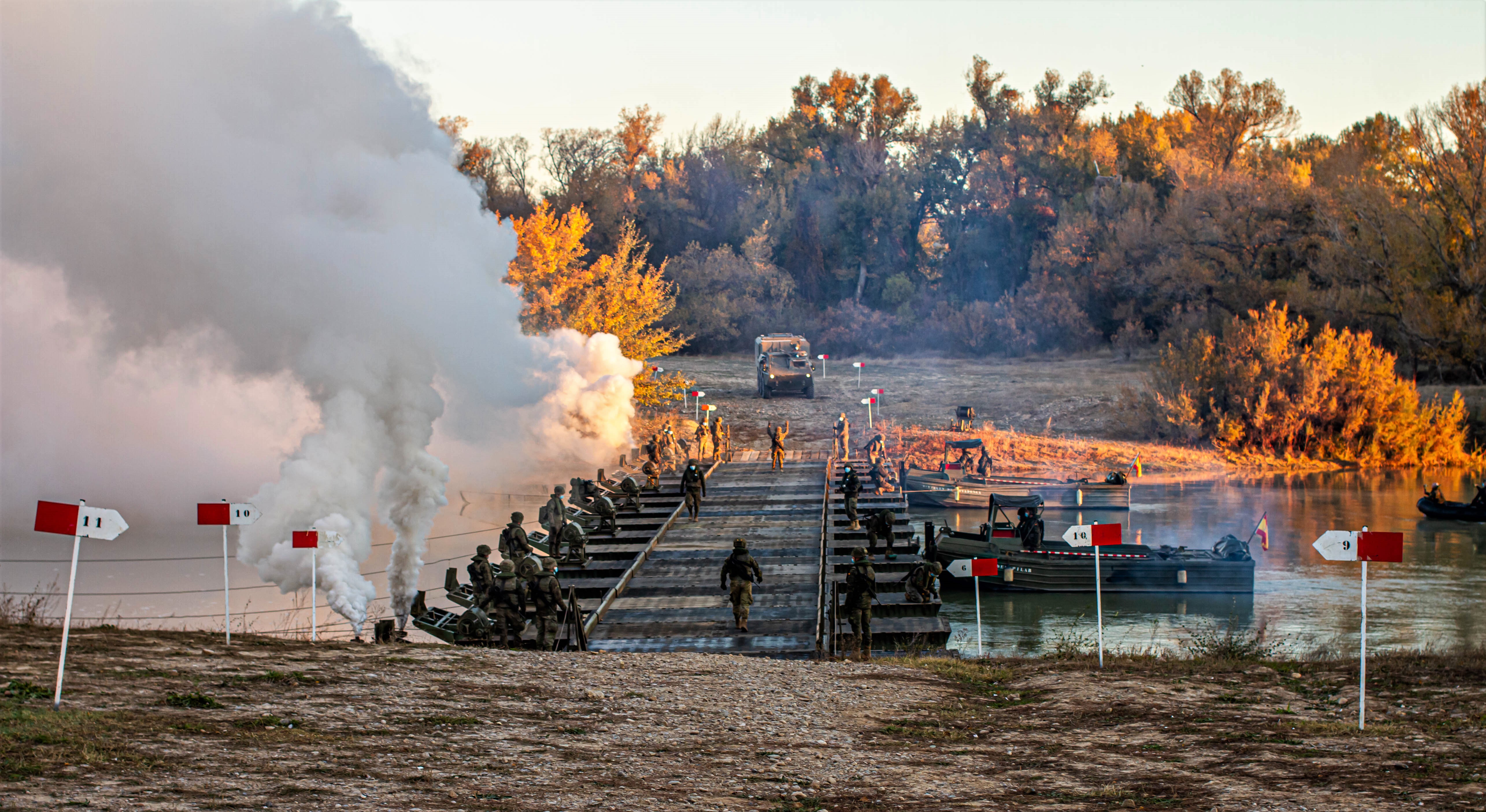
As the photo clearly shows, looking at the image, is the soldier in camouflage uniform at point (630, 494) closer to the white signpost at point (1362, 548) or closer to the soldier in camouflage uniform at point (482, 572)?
the soldier in camouflage uniform at point (482, 572)

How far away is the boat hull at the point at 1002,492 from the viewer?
48156mm

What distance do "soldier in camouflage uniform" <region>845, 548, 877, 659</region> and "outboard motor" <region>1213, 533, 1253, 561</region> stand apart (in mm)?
17831

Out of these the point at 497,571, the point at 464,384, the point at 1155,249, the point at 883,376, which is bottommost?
the point at 497,571

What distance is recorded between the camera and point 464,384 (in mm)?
51625

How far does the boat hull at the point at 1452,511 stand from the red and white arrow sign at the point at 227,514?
43.2 m

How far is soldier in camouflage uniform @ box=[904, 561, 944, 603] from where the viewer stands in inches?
995

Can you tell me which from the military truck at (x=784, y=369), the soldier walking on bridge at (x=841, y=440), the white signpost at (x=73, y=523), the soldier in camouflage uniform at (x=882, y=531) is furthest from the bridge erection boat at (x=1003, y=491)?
the white signpost at (x=73, y=523)

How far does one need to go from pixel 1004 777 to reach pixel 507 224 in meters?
49.1

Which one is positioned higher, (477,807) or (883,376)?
(883,376)

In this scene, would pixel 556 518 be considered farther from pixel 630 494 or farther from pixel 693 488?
pixel 630 494

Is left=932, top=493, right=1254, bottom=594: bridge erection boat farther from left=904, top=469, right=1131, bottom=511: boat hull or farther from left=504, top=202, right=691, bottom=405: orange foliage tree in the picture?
left=504, top=202, right=691, bottom=405: orange foliage tree

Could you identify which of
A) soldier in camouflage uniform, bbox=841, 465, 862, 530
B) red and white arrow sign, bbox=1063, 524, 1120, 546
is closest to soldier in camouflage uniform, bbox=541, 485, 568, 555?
soldier in camouflage uniform, bbox=841, 465, 862, 530

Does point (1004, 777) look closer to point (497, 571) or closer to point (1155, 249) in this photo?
point (497, 571)

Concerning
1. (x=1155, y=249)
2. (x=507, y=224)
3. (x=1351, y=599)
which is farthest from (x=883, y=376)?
(x=1351, y=599)
